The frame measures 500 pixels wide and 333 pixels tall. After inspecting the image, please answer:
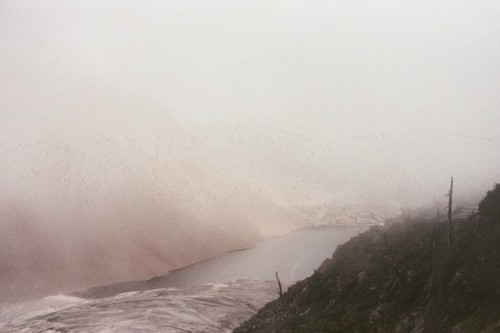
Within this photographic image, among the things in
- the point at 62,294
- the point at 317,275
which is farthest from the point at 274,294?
the point at 62,294

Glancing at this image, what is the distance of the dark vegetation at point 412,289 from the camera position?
2420 cm

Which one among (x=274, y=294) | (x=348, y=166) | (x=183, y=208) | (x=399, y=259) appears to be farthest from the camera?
(x=348, y=166)

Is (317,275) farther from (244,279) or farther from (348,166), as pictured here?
Answer: (348,166)

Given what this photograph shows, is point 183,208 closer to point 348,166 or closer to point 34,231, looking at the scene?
point 34,231

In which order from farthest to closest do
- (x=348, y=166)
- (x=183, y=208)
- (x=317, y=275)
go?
(x=348, y=166)
(x=183, y=208)
(x=317, y=275)

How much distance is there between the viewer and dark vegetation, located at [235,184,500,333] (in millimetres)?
24203

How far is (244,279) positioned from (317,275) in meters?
32.0

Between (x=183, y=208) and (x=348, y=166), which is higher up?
(x=348, y=166)

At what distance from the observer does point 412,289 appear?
30531mm

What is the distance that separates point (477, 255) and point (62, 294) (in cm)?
7104

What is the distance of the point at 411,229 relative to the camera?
50.2 metres

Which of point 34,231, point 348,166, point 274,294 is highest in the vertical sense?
point 348,166

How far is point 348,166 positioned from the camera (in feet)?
569

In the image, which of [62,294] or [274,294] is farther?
[62,294]
